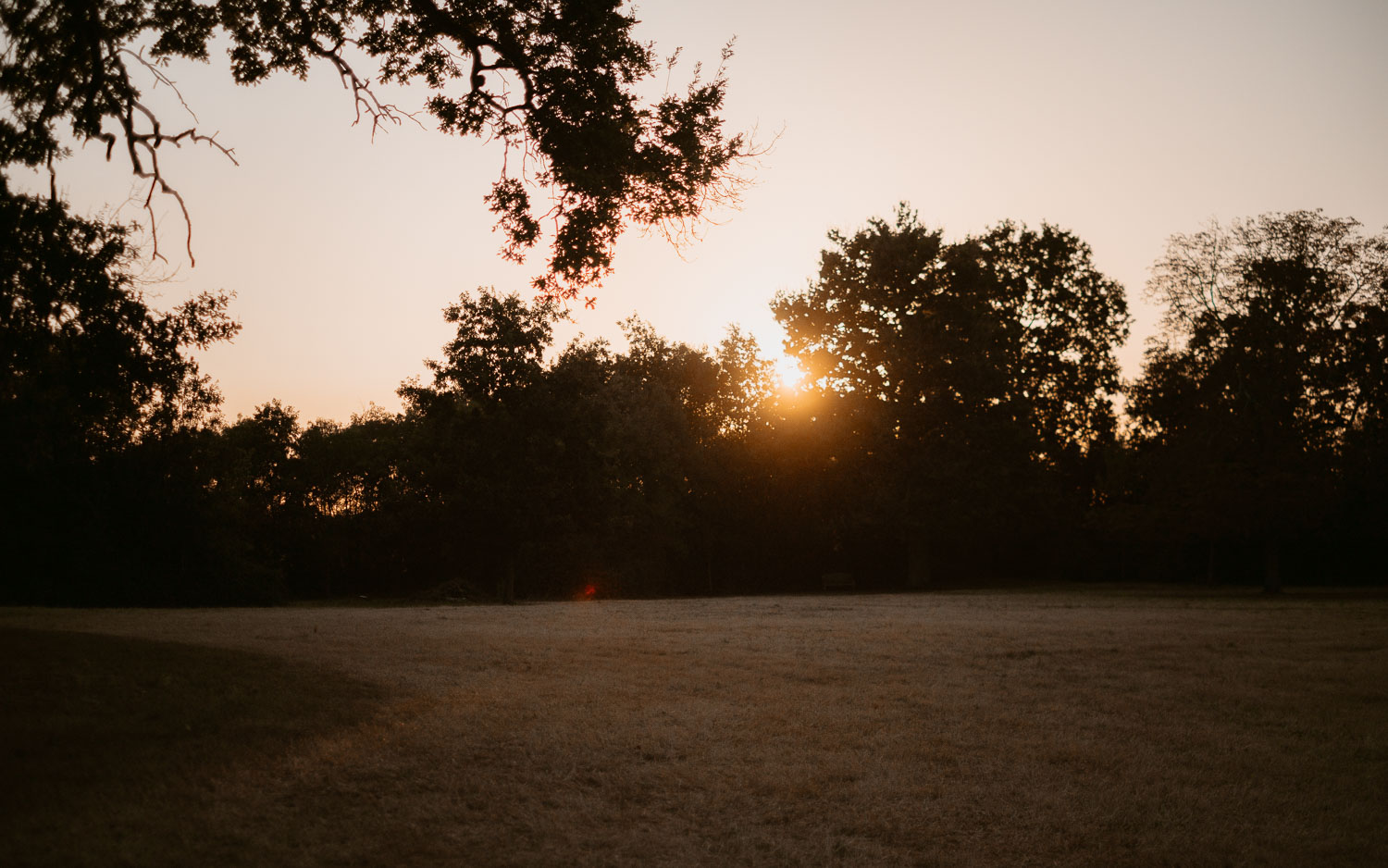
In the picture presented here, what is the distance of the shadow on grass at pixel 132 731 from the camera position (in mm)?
5176

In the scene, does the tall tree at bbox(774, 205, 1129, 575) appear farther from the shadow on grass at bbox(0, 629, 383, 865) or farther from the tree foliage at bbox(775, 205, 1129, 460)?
the shadow on grass at bbox(0, 629, 383, 865)

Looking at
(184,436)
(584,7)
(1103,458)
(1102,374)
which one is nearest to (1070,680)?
(584,7)

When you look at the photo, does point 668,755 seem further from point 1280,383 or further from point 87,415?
point 1280,383

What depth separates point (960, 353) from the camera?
4019 centimetres

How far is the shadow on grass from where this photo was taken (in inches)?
204

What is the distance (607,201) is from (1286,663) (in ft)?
37.7

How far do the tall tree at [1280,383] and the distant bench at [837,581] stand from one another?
51.2ft

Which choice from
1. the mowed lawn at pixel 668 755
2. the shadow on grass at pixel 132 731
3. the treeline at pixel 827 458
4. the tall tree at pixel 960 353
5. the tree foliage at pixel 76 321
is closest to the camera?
the shadow on grass at pixel 132 731

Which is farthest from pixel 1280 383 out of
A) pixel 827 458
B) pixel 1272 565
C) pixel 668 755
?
pixel 668 755

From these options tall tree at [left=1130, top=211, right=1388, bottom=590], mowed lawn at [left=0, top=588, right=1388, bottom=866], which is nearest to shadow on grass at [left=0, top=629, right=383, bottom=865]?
mowed lawn at [left=0, top=588, right=1388, bottom=866]

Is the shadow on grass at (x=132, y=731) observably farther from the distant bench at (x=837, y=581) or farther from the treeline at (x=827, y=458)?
the distant bench at (x=837, y=581)

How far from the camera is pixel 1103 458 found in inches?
1747

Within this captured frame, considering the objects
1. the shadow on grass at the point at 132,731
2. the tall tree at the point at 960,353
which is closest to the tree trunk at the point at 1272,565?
the tall tree at the point at 960,353

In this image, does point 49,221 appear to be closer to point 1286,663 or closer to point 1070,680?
point 1070,680
